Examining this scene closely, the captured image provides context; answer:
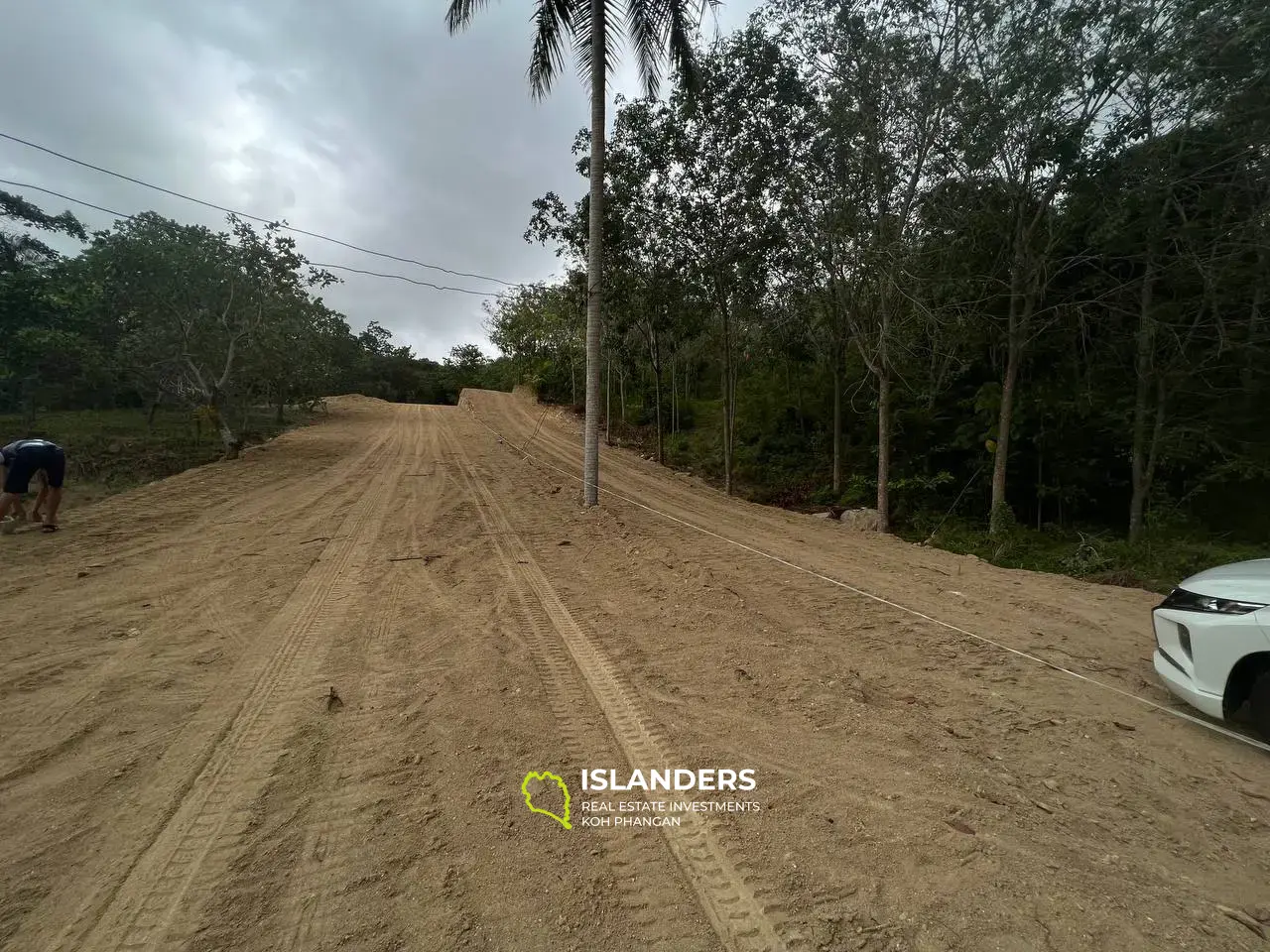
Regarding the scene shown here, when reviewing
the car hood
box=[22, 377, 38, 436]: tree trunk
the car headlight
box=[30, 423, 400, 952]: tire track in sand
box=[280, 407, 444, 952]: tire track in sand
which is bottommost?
box=[30, 423, 400, 952]: tire track in sand

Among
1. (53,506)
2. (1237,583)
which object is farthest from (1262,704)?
(53,506)

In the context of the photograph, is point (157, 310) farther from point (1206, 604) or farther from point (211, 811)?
point (1206, 604)

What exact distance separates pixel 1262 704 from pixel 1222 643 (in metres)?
0.37

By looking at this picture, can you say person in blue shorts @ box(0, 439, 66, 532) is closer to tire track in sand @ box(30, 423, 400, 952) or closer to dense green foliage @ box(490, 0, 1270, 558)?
tire track in sand @ box(30, 423, 400, 952)

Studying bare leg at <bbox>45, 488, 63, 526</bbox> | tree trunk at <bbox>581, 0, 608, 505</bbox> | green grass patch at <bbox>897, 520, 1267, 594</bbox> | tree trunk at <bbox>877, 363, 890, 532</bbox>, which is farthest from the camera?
tree trunk at <bbox>877, 363, 890, 532</bbox>

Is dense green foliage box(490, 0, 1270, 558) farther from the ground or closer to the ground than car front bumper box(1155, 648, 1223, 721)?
farther from the ground

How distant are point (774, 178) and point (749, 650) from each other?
1207 centimetres

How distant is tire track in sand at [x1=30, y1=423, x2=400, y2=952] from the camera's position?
2.00 metres

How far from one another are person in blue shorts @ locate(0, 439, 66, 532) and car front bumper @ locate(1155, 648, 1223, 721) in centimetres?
1137

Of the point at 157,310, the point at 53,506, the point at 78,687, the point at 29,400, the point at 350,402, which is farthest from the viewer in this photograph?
the point at 350,402

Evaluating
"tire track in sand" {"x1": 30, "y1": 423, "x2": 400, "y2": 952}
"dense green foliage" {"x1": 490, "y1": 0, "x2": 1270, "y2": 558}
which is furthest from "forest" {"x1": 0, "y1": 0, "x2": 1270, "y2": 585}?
"tire track in sand" {"x1": 30, "y1": 423, "x2": 400, "y2": 952}

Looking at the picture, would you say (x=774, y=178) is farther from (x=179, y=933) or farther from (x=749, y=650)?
(x=179, y=933)

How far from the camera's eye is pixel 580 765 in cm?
296

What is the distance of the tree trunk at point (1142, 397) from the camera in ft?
32.6
